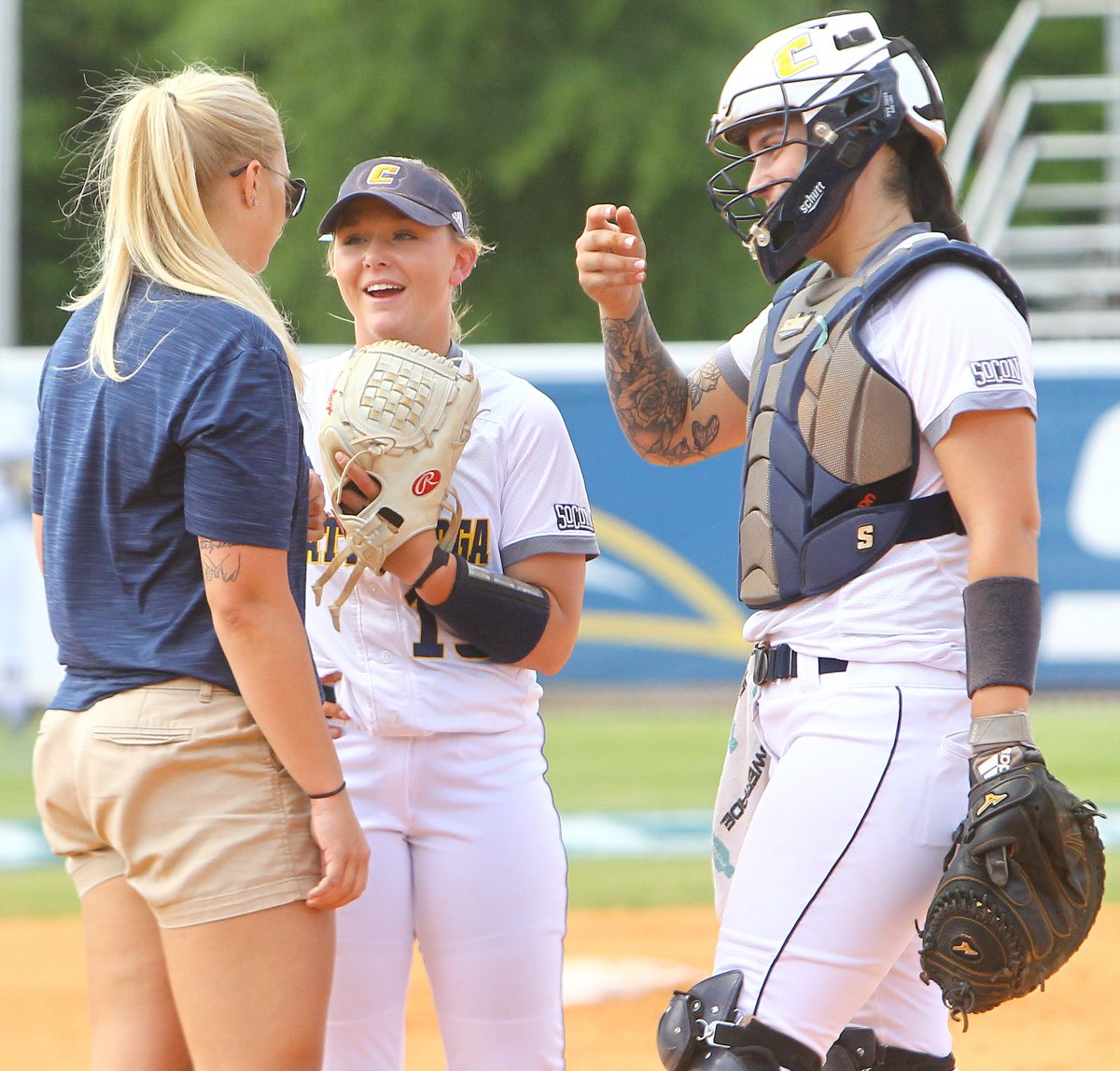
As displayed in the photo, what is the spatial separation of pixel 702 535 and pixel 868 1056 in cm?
807

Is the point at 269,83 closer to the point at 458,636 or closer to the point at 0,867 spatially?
the point at 0,867

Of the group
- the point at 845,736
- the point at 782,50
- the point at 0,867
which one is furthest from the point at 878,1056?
the point at 0,867

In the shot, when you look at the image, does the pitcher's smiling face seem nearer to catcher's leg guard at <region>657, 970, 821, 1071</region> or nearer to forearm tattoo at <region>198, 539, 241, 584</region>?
forearm tattoo at <region>198, 539, 241, 584</region>

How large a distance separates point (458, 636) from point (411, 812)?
1.17 ft

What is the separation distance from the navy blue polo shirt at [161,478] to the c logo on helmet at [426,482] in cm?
46

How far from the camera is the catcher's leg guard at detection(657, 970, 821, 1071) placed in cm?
267

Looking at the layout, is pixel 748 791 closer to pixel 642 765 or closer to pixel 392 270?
pixel 392 270

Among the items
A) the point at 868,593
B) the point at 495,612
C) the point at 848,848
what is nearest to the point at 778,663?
the point at 868,593

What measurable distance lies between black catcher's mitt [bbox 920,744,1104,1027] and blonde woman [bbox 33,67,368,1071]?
969 millimetres

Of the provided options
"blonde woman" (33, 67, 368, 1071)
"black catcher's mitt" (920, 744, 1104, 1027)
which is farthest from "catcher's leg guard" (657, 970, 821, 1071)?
"blonde woman" (33, 67, 368, 1071)

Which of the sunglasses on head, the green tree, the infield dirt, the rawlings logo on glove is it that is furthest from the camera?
the green tree

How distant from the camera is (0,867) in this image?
7637 millimetres

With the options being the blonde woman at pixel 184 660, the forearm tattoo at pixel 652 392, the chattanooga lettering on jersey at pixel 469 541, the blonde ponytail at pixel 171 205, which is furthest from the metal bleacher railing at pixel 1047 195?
the blonde woman at pixel 184 660

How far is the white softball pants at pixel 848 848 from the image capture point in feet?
8.88
